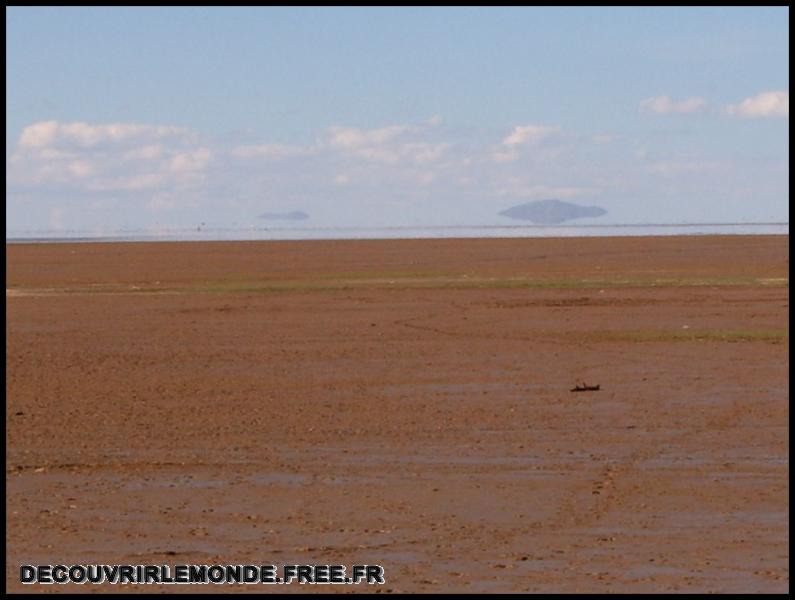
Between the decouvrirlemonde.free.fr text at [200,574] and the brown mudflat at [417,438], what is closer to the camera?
the decouvrirlemonde.free.fr text at [200,574]

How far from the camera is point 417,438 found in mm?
13805

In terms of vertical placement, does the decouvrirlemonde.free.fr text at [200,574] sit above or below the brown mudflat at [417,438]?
below

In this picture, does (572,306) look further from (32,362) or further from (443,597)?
(443,597)

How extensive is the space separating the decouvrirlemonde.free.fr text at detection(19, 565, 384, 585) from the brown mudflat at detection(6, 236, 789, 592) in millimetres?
149

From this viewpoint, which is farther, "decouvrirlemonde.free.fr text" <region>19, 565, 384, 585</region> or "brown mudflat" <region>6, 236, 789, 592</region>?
"brown mudflat" <region>6, 236, 789, 592</region>

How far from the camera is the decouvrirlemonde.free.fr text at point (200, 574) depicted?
8.45 m

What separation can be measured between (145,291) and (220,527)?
26.9 m

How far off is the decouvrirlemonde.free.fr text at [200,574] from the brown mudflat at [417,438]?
15cm

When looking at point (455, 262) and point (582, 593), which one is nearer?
point (582, 593)

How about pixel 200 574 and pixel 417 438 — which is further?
pixel 417 438

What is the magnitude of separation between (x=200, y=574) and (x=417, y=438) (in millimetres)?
5358

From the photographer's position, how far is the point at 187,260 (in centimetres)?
5659

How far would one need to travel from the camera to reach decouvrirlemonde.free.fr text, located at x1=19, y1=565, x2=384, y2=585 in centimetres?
845

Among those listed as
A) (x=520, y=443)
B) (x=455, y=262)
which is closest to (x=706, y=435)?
(x=520, y=443)
